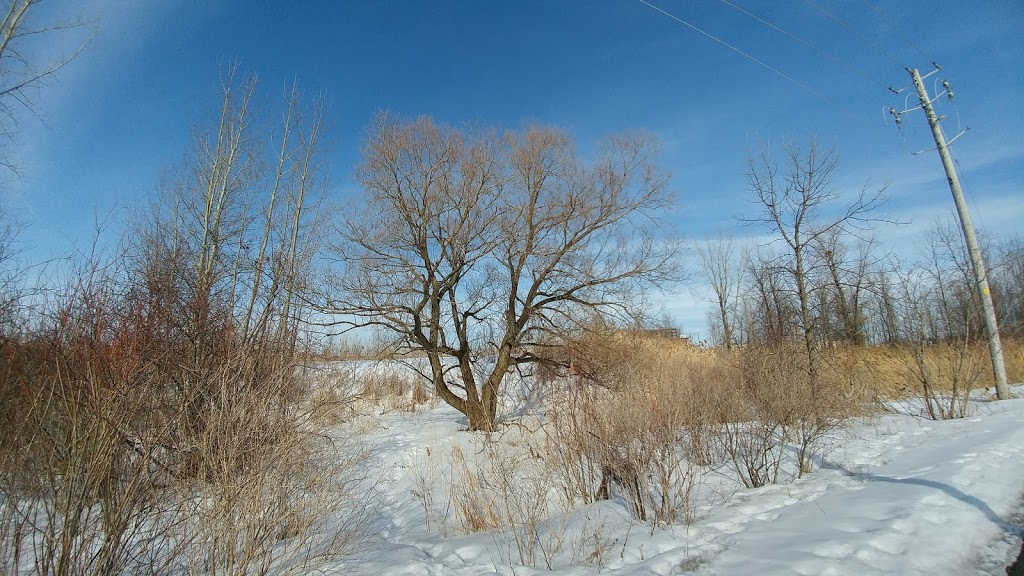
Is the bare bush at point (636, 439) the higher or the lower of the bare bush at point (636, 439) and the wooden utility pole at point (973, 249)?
the lower

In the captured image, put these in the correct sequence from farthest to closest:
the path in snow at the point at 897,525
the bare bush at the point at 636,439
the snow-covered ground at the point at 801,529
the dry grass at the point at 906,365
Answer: the dry grass at the point at 906,365
the bare bush at the point at 636,439
the snow-covered ground at the point at 801,529
the path in snow at the point at 897,525

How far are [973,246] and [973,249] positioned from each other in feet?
0.31

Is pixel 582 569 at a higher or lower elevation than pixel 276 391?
lower

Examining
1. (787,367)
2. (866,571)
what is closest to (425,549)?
(866,571)

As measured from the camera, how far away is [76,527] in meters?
2.77

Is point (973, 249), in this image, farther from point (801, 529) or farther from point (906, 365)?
point (801, 529)

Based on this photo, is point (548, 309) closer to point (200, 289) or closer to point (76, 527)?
point (200, 289)

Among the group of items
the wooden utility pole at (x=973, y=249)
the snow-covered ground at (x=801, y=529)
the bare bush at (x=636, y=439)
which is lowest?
the snow-covered ground at (x=801, y=529)

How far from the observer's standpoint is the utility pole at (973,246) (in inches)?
423

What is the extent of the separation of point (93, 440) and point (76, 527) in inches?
21.1

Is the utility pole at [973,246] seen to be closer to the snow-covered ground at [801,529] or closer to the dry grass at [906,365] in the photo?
the dry grass at [906,365]

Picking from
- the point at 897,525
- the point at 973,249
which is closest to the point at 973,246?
the point at 973,249

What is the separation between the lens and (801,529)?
3.91m

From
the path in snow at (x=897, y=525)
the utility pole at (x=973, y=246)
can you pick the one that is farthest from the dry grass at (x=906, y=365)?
the path in snow at (x=897, y=525)
